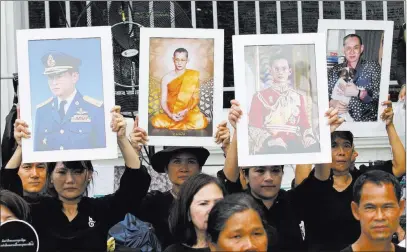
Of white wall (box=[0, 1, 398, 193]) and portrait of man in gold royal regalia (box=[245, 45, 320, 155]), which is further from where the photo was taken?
white wall (box=[0, 1, 398, 193])

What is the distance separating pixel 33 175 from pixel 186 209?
49.5 inches

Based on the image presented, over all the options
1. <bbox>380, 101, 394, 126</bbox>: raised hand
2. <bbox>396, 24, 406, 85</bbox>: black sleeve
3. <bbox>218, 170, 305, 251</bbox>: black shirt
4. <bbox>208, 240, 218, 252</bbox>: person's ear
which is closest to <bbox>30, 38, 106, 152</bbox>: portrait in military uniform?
<bbox>218, 170, 305, 251</bbox>: black shirt

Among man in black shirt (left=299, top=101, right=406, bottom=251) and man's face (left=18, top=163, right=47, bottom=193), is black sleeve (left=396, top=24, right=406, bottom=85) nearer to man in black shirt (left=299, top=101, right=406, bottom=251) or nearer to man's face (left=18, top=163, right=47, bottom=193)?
man in black shirt (left=299, top=101, right=406, bottom=251)

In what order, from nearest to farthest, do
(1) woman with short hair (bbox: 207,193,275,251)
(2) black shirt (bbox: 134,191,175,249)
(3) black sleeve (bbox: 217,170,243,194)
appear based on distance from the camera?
(1) woman with short hair (bbox: 207,193,275,251) < (3) black sleeve (bbox: 217,170,243,194) < (2) black shirt (bbox: 134,191,175,249)

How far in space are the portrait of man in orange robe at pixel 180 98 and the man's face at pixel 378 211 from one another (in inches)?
45.8

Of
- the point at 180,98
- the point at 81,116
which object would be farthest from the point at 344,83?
the point at 81,116

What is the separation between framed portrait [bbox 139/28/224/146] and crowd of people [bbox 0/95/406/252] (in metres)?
0.13

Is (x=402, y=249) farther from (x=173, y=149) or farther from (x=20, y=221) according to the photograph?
(x=20, y=221)

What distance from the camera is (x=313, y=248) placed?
709cm

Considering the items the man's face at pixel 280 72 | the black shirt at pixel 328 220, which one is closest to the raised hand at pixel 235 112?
the man's face at pixel 280 72

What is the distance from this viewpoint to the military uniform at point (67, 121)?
7.01m

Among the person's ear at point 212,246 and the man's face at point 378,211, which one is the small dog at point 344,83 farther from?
the person's ear at point 212,246

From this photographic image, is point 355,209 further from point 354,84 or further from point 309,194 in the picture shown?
point 354,84

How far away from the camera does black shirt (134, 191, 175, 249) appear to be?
729 cm
